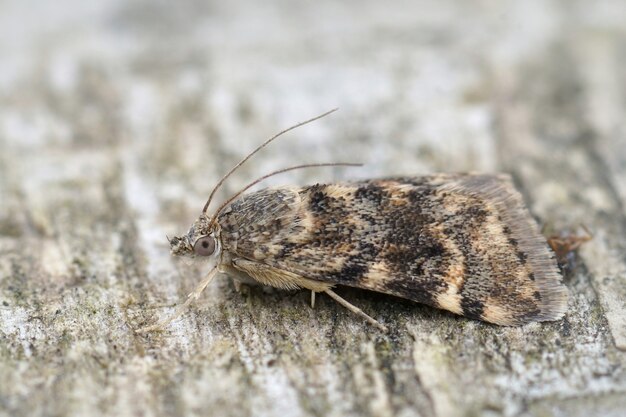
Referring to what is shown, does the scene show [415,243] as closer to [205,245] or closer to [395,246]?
[395,246]

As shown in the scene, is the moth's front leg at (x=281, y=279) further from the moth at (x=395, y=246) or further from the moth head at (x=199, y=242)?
the moth head at (x=199, y=242)

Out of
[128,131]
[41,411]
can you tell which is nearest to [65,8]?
[128,131]

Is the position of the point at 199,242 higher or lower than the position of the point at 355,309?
higher

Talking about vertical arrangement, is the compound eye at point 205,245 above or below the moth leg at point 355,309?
above

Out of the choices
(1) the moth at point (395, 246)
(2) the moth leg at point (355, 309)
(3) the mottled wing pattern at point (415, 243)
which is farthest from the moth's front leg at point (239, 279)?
(2) the moth leg at point (355, 309)

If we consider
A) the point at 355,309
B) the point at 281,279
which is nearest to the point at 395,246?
the point at 355,309

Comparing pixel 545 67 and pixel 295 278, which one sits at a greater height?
pixel 545 67

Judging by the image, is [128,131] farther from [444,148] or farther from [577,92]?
[577,92]

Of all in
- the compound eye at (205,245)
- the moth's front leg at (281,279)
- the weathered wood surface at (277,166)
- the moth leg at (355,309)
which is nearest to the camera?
the weathered wood surface at (277,166)
